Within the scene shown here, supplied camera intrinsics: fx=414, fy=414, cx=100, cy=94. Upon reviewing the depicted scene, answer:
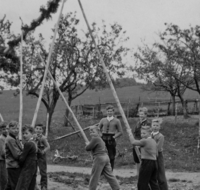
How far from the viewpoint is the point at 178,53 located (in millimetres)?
21172

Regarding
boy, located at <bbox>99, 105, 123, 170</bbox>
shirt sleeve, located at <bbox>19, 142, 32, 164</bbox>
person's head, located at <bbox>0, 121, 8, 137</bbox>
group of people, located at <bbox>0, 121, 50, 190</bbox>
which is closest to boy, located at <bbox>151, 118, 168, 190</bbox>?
boy, located at <bbox>99, 105, 123, 170</bbox>

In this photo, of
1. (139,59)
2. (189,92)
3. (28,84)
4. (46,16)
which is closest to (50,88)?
(28,84)

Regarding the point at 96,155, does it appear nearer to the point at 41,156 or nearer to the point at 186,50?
the point at 41,156

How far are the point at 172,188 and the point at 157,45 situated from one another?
14.4 meters

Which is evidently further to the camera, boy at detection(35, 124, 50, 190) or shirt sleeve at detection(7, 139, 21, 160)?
boy at detection(35, 124, 50, 190)

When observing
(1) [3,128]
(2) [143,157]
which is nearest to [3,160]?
(1) [3,128]

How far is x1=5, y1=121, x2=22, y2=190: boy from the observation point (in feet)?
22.3

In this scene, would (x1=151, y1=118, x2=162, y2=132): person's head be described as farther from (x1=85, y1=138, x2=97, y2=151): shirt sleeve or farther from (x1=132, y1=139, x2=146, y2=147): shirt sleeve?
(x1=85, y1=138, x2=97, y2=151): shirt sleeve

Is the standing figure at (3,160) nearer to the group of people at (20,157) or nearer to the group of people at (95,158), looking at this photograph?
the group of people at (95,158)

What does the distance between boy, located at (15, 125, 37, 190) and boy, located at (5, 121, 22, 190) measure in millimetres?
99

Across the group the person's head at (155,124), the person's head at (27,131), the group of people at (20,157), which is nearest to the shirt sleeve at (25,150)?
the group of people at (20,157)

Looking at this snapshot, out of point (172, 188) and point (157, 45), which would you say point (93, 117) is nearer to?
point (157, 45)

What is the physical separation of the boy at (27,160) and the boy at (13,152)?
99 millimetres

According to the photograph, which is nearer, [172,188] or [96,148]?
[96,148]
